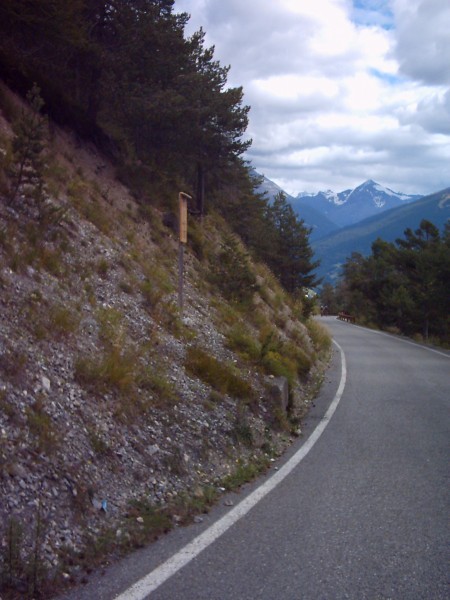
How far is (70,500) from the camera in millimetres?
4855

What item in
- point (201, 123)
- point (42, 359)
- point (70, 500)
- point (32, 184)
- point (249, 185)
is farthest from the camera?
point (249, 185)

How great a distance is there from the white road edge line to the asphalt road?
1 centimetres

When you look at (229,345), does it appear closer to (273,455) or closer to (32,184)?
(273,455)

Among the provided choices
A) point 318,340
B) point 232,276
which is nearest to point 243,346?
point 232,276

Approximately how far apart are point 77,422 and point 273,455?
9.89ft

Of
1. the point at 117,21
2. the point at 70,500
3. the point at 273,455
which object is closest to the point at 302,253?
the point at 117,21

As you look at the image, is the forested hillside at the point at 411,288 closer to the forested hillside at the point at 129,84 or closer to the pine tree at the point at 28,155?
the forested hillside at the point at 129,84

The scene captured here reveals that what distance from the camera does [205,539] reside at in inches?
191

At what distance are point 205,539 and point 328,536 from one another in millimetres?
1045

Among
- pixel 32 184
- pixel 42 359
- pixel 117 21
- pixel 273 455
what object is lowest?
pixel 273 455

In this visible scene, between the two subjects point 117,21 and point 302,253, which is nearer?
point 117,21

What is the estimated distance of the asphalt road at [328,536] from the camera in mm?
4043

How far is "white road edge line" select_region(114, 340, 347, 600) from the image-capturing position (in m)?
3.94

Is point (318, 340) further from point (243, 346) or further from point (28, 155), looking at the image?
point (28, 155)
